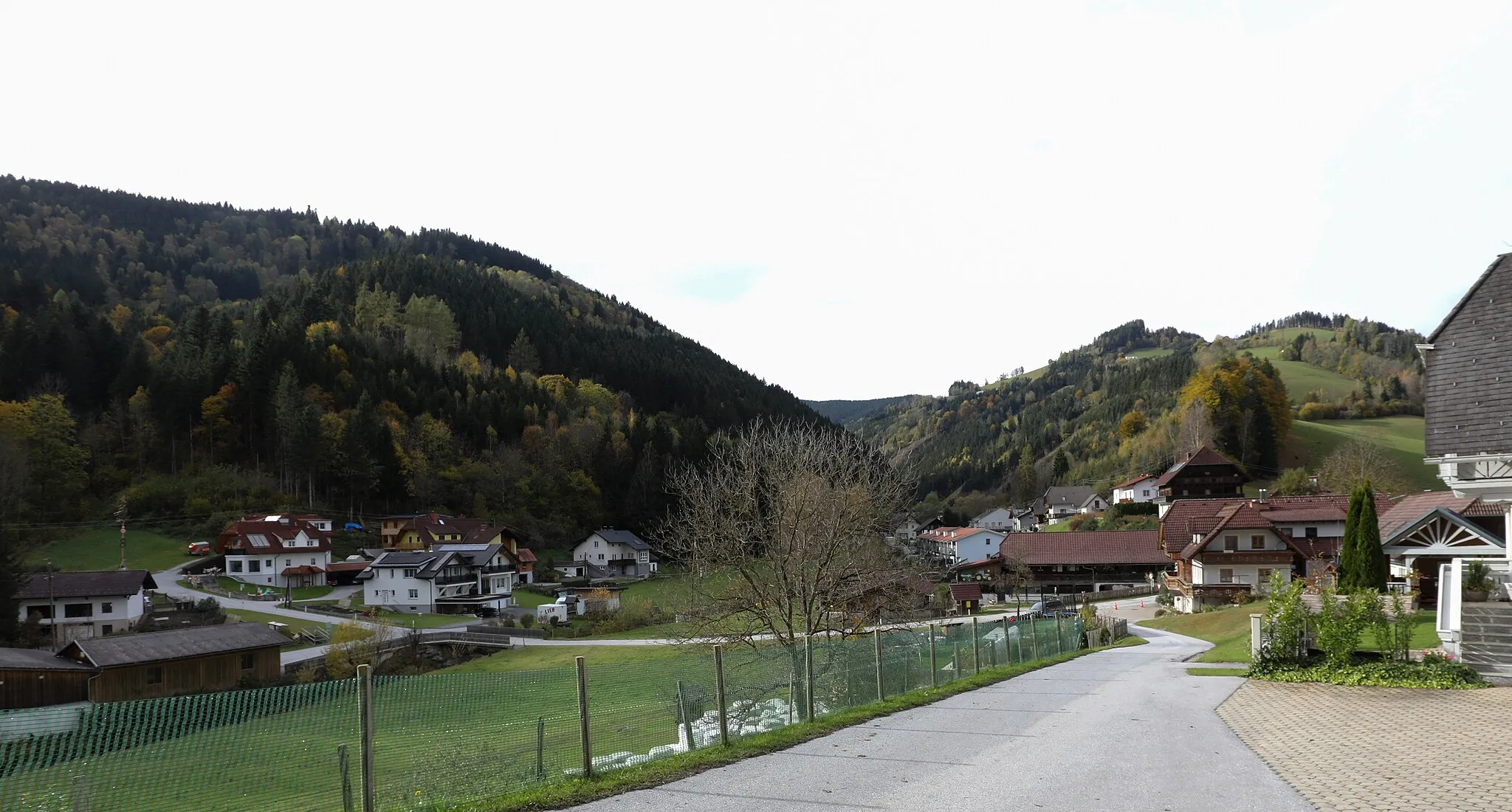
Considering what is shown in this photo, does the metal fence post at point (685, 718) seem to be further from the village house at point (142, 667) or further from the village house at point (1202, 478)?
the village house at point (1202, 478)

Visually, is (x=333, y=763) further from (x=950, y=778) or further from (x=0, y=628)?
(x=0, y=628)

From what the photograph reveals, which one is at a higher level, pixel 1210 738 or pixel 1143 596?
pixel 1210 738

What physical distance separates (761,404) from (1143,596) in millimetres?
90704

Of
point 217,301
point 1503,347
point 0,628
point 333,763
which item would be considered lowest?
point 0,628

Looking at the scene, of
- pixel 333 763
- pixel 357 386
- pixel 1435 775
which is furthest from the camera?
pixel 357 386

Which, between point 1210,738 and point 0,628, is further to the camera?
point 0,628

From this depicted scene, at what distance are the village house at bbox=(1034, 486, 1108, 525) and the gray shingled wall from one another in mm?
98490

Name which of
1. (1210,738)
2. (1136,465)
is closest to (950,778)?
(1210,738)

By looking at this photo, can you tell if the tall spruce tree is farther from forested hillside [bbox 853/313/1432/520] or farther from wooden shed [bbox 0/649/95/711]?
wooden shed [bbox 0/649/95/711]

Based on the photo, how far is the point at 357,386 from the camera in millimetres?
104812

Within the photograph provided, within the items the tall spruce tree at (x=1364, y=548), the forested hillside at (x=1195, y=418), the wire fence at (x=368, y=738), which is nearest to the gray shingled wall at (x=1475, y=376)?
the tall spruce tree at (x=1364, y=548)

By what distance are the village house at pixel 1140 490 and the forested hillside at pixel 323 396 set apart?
187 ft

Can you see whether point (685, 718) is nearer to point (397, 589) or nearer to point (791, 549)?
point (791, 549)

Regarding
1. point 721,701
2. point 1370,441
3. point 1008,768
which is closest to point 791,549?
point 721,701
